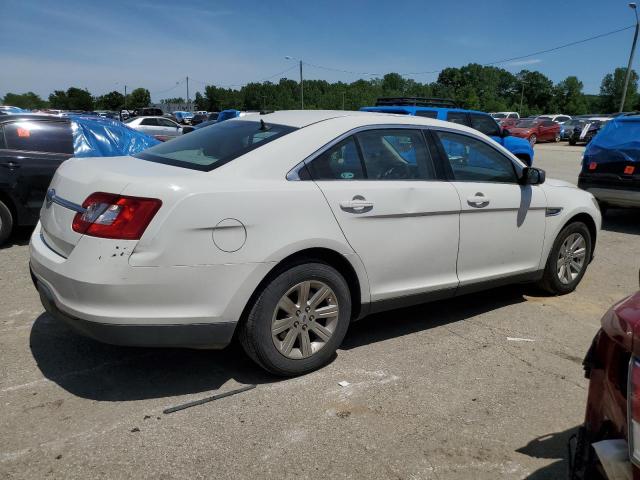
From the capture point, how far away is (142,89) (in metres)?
99.4

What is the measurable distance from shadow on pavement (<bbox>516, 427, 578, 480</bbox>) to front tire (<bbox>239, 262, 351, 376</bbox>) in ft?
4.23

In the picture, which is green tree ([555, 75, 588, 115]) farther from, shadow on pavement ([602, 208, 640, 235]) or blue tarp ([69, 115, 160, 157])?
blue tarp ([69, 115, 160, 157])

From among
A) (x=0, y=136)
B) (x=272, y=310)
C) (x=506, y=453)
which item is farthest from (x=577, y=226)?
(x=0, y=136)

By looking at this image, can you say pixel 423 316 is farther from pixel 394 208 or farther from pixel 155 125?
pixel 155 125

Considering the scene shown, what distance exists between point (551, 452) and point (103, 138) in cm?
688

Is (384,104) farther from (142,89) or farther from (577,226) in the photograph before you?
(142,89)

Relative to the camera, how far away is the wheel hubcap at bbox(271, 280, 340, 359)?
10.8 feet

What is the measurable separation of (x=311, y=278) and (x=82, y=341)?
176 centimetres

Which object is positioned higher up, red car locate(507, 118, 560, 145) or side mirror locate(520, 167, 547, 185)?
side mirror locate(520, 167, 547, 185)

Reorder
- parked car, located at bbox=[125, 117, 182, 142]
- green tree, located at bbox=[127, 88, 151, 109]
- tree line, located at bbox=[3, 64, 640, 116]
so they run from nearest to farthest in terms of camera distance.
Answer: parked car, located at bbox=[125, 117, 182, 142] < tree line, located at bbox=[3, 64, 640, 116] < green tree, located at bbox=[127, 88, 151, 109]

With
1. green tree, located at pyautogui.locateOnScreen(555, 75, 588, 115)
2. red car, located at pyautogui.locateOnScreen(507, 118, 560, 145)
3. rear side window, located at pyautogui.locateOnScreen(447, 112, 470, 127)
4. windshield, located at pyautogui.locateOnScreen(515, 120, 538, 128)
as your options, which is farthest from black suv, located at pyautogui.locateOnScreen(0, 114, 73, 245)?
green tree, located at pyautogui.locateOnScreen(555, 75, 588, 115)

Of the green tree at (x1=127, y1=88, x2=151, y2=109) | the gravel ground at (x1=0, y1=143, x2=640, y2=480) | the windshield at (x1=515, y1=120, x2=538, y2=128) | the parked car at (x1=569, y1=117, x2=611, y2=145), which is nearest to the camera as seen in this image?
the gravel ground at (x1=0, y1=143, x2=640, y2=480)

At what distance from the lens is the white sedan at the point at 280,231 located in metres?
2.87

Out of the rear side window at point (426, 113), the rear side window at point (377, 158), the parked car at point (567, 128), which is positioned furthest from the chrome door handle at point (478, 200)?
the parked car at point (567, 128)
